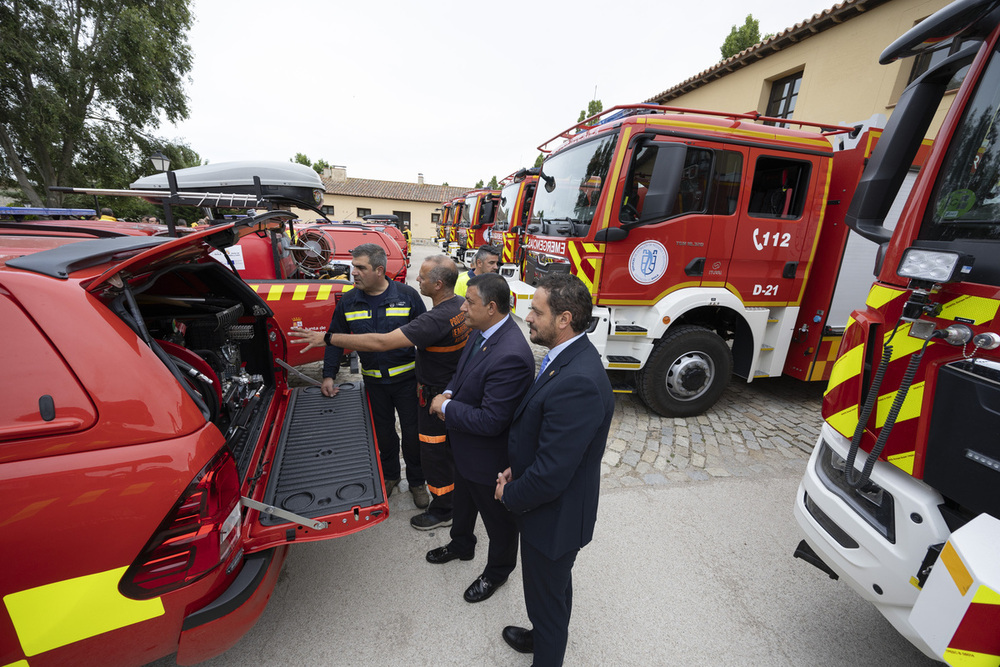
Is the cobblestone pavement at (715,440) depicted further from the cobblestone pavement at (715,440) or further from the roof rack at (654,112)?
the roof rack at (654,112)

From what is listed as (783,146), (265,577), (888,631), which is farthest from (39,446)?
(783,146)

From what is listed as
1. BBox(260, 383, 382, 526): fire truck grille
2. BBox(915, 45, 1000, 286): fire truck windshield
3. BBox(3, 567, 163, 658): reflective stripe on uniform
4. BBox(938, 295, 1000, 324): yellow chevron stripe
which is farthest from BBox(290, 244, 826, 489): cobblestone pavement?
BBox(3, 567, 163, 658): reflective stripe on uniform

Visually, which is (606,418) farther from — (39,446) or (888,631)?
(888,631)

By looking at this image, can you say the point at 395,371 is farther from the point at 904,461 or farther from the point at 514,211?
the point at 514,211

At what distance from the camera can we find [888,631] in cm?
211

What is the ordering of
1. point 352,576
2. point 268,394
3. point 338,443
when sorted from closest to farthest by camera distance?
point 352,576, point 338,443, point 268,394

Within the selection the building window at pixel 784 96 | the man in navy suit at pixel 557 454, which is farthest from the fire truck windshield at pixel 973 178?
the building window at pixel 784 96

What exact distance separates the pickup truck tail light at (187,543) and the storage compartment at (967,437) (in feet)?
8.32

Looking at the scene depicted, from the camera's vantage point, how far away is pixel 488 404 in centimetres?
180

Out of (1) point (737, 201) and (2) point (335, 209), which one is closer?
(1) point (737, 201)

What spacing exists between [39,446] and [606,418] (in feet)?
5.99

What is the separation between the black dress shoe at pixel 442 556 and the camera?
2482 millimetres

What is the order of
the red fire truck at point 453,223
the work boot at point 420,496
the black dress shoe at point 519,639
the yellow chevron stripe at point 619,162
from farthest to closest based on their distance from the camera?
the red fire truck at point 453,223, the yellow chevron stripe at point 619,162, the work boot at point 420,496, the black dress shoe at point 519,639

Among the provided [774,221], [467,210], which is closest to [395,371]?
[774,221]
